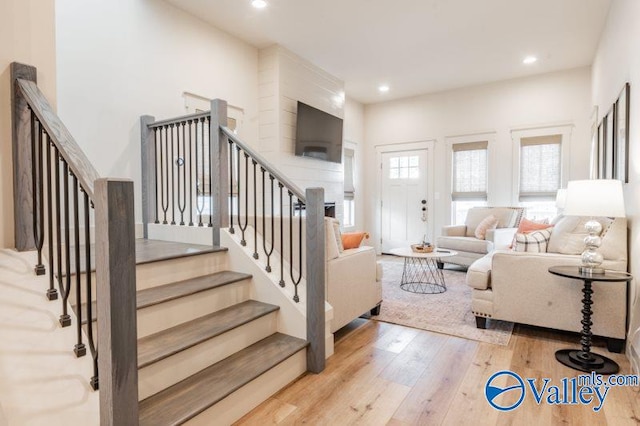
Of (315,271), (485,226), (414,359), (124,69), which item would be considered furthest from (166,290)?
(485,226)

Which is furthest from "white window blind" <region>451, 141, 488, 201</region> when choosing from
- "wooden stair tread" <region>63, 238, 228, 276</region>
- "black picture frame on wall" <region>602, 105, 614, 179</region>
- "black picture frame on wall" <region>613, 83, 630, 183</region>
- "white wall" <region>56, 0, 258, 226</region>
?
"wooden stair tread" <region>63, 238, 228, 276</region>

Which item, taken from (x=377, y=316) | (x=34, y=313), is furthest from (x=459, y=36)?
(x=34, y=313)

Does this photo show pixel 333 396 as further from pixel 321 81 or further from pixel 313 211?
pixel 321 81

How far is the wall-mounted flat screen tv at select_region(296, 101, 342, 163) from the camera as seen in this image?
5.35 metres

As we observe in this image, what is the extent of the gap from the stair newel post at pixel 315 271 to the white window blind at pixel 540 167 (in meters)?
5.22

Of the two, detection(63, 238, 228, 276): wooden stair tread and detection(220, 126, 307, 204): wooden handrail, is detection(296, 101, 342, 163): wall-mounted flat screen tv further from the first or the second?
detection(63, 238, 228, 276): wooden stair tread

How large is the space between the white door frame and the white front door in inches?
1.9

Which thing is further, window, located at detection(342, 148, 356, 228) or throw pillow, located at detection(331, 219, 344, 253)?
window, located at detection(342, 148, 356, 228)

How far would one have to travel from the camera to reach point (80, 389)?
140 centimetres

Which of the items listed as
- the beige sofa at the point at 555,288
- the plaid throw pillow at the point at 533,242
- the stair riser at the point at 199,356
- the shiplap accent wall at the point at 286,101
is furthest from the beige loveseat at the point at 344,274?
the shiplap accent wall at the point at 286,101

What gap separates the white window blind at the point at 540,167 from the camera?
19.6 feet

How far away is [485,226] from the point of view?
5848 millimetres

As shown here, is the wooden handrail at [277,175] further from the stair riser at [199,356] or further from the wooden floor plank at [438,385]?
the wooden floor plank at [438,385]

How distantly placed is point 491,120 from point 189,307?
243 inches
